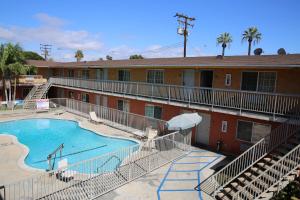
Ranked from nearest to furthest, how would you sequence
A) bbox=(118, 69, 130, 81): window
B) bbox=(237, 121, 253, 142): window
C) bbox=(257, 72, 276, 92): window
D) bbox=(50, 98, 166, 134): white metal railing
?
bbox=(257, 72, 276, 92): window, bbox=(237, 121, 253, 142): window, bbox=(50, 98, 166, 134): white metal railing, bbox=(118, 69, 130, 81): window

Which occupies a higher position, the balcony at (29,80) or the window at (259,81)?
the window at (259,81)

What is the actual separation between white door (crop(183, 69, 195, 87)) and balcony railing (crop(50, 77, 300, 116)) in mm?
1159

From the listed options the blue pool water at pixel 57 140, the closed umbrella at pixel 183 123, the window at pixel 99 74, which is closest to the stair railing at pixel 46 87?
the blue pool water at pixel 57 140

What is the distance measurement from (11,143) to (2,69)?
14.1 metres

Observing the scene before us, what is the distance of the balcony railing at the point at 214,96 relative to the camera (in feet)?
39.8

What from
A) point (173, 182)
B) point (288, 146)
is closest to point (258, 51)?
point (288, 146)

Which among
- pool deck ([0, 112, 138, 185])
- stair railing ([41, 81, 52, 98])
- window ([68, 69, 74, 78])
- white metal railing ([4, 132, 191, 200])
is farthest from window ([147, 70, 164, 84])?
stair railing ([41, 81, 52, 98])

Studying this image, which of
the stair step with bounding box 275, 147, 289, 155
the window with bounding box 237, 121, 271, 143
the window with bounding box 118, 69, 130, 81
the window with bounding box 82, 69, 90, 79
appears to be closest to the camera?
the stair step with bounding box 275, 147, 289, 155

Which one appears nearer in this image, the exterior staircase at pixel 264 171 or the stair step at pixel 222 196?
the exterior staircase at pixel 264 171

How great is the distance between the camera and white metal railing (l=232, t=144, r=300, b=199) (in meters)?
9.26

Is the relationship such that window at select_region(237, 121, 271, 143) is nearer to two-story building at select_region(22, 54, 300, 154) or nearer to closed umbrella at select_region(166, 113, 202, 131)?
two-story building at select_region(22, 54, 300, 154)

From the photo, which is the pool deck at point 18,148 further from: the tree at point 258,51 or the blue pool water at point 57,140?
the tree at point 258,51

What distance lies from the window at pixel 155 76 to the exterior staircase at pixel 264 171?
393 inches

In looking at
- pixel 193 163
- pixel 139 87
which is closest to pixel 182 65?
A: pixel 139 87
